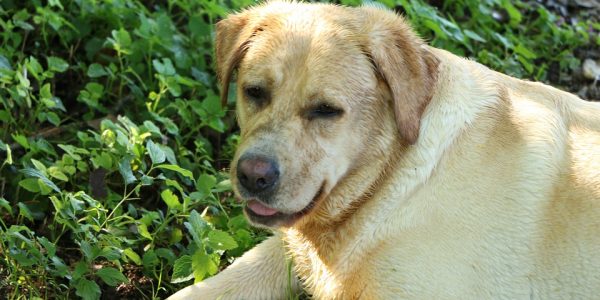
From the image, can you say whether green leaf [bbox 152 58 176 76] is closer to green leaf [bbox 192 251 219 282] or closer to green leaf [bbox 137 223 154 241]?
green leaf [bbox 137 223 154 241]

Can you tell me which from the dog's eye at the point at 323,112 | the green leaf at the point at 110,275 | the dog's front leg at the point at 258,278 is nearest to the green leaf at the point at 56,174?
the green leaf at the point at 110,275

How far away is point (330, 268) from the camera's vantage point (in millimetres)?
3896

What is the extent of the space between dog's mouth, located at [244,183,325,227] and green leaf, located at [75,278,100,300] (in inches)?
31.4

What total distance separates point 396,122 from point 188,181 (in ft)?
5.20

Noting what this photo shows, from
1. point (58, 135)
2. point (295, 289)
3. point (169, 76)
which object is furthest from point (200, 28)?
point (295, 289)

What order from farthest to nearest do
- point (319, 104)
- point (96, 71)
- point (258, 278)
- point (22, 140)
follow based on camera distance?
point (96, 71) < point (22, 140) < point (258, 278) < point (319, 104)

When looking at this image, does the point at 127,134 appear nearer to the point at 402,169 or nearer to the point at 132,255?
the point at 132,255

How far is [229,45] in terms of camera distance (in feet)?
13.5

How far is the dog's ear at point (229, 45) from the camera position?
4.01 meters

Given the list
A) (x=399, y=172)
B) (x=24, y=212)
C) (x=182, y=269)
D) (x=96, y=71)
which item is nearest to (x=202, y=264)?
(x=182, y=269)

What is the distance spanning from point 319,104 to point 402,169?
46cm

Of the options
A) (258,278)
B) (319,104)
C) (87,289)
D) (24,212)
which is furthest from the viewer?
(258,278)

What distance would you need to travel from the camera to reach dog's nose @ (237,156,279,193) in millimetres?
3525

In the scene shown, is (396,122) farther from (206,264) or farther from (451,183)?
(206,264)
